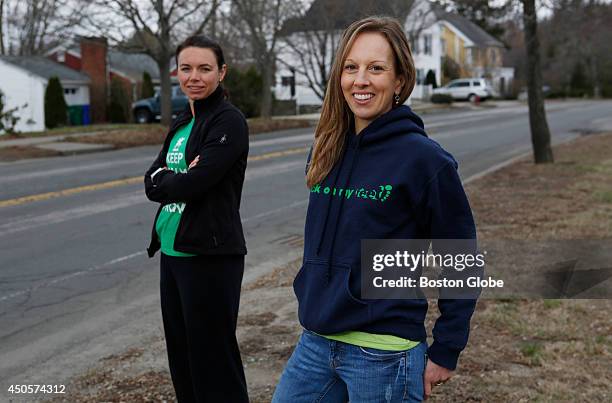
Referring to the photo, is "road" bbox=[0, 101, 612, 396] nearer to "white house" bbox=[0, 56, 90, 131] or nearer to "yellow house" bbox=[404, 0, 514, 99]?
"white house" bbox=[0, 56, 90, 131]

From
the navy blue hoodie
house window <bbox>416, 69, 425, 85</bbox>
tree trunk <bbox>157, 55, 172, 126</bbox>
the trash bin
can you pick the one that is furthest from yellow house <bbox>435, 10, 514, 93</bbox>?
the navy blue hoodie

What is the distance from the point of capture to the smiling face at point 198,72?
3.99 metres

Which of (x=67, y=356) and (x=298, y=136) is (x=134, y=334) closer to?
(x=67, y=356)

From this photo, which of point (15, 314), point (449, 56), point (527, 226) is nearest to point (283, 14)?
point (527, 226)

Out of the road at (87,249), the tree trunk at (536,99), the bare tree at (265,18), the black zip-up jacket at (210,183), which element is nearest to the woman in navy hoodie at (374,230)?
the black zip-up jacket at (210,183)

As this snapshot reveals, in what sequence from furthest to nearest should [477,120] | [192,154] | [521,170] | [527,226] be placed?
[477,120] → [521,170] → [527,226] → [192,154]

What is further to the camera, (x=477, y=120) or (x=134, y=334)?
(x=477, y=120)

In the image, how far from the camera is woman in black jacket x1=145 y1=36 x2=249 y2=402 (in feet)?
12.6

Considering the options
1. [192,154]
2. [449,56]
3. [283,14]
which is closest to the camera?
[192,154]

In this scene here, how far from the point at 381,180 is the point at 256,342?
3.24 metres

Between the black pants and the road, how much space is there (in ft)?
5.04

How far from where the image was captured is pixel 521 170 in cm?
1528

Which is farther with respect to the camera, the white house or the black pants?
the white house

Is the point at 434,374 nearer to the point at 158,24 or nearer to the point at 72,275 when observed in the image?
the point at 72,275
